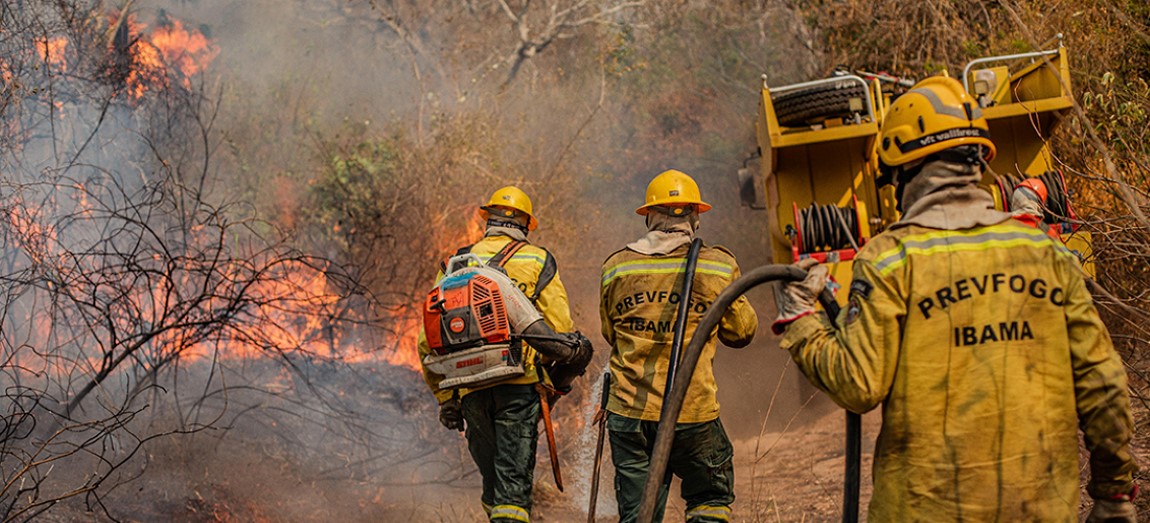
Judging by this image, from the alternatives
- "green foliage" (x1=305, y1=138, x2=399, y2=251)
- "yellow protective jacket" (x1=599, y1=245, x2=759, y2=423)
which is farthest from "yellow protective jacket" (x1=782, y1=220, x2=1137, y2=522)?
"green foliage" (x1=305, y1=138, x2=399, y2=251)

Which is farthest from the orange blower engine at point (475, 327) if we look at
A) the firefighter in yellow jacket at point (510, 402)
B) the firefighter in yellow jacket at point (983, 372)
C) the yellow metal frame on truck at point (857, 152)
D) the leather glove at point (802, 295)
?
the yellow metal frame on truck at point (857, 152)

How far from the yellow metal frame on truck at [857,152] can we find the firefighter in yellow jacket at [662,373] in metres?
2.77

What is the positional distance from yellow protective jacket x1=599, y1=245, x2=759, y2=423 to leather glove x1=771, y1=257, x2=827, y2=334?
147cm

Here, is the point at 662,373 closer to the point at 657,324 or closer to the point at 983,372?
the point at 657,324

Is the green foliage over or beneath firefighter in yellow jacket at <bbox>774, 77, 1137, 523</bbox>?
over

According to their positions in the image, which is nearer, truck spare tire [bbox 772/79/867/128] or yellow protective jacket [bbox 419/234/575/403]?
yellow protective jacket [bbox 419/234/575/403]

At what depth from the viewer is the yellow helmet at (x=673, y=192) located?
15.5 feet

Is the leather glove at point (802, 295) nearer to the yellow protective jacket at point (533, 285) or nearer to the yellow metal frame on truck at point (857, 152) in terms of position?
the yellow protective jacket at point (533, 285)

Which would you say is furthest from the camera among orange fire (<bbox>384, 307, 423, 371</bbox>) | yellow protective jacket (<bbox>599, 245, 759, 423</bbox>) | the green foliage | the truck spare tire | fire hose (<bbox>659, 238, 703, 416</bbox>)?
the green foliage

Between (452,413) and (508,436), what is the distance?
0.43m

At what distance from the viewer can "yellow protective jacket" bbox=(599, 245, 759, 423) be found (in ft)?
14.6

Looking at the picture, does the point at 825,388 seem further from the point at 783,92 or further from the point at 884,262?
the point at 783,92

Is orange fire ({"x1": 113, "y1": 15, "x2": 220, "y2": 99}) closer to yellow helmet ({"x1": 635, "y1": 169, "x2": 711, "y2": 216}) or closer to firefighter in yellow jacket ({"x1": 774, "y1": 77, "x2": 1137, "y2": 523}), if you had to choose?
yellow helmet ({"x1": 635, "y1": 169, "x2": 711, "y2": 216})

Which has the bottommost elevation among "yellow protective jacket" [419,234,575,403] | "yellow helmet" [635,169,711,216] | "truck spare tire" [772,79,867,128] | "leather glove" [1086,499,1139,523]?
"leather glove" [1086,499,1139,523]
